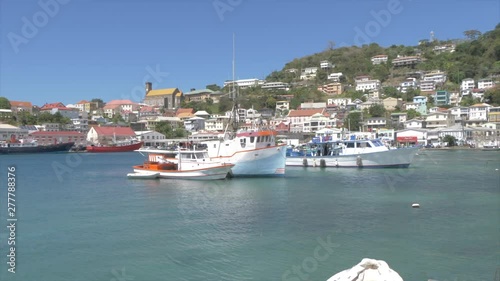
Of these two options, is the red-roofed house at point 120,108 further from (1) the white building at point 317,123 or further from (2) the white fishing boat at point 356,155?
(2) the white fishing boat at point 356,155

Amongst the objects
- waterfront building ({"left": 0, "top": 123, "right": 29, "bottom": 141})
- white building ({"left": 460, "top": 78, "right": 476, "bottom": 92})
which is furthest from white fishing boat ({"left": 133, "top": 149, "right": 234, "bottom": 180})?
white building ({"left": 460, "top": 78, "right": 476, "bottom": 92})

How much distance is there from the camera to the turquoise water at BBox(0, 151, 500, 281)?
9.84 m

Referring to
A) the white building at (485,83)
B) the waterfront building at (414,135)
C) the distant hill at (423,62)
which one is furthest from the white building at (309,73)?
the waterfront building at (414,135)

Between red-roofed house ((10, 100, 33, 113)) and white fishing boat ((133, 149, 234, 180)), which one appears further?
red-roofed house ((10, 100, 33, 113))

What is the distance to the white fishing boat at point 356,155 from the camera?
34.4m

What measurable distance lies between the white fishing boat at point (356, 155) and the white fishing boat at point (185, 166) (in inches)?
512

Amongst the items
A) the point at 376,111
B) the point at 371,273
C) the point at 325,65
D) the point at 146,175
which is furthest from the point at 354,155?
the point at 325,65

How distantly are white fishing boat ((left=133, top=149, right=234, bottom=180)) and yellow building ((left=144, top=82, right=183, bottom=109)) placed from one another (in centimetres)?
9986

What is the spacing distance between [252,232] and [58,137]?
7497cm

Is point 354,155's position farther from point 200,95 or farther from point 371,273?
point 200,95

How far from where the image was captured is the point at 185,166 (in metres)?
27.9

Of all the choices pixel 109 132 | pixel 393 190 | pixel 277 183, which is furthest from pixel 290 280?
pixel 109 132

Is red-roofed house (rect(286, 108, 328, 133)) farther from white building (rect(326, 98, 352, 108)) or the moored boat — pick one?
the moored boat

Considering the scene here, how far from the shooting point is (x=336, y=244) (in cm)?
1159
